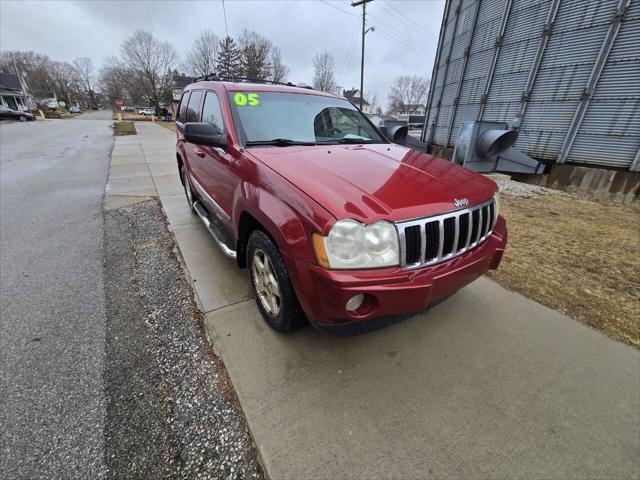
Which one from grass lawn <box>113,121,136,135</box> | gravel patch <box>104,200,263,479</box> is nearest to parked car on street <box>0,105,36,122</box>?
grass lawn <box>113,121,136,135</box>

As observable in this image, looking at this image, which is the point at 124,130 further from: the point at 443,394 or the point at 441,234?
the point at 443,394

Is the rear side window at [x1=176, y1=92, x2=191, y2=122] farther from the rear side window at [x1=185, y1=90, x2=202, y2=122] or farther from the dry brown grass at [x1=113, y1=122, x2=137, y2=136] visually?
the dry brown grass at [x1=113, y1=122, x2=137, y2=136]

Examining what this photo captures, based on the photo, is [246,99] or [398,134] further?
[398,134]

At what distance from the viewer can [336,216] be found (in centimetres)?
150

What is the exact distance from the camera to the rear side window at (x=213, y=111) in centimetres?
272

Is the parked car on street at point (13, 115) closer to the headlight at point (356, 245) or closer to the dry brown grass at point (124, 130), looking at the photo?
the dry brown grass at point (124, 130)

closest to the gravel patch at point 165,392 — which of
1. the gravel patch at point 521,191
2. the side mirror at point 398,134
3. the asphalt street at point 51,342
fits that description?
the asphalt street at point 51,342

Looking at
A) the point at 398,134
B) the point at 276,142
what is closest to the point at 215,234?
the point at 276,142

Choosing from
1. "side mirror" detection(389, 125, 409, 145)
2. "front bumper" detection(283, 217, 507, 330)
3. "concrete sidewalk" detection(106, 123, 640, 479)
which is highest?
"side mirror" detection(389, 125, 409, 145)

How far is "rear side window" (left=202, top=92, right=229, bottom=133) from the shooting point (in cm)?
272

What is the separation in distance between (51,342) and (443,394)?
2.73m

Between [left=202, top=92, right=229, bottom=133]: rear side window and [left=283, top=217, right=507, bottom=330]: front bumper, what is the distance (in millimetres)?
1710

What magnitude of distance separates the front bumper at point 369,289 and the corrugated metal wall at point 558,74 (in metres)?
7.67

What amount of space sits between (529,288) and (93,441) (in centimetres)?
351
